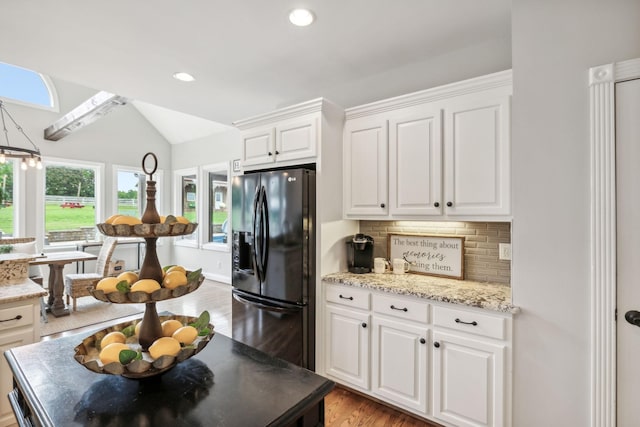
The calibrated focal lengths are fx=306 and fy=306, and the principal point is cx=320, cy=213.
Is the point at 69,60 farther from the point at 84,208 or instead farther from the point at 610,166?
the point at 84,208

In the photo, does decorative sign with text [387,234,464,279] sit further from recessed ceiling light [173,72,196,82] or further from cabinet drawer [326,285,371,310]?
recessed ceiling light [173,72,196,82]

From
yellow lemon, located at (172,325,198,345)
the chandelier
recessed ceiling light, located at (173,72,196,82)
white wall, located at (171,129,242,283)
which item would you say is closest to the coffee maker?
yellow lemon, located at (172,325,198,345)

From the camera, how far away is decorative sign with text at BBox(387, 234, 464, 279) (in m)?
2.38

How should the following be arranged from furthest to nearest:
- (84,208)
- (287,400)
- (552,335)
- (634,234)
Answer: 1. (84,208)
2. (552,335)
3. (634,234)
4. (287,400)

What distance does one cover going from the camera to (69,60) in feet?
8.18

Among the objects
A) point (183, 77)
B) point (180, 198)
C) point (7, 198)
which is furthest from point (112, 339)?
point (180, 198)

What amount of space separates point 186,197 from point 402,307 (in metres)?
6.15

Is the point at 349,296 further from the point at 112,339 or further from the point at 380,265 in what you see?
the point at 112,339

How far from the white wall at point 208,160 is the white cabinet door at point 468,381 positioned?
4.54 m

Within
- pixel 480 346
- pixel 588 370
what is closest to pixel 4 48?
pixel 480 346

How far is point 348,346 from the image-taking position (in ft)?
7.71

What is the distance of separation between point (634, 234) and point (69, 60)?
3.91 meters

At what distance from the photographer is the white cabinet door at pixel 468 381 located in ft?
5.75

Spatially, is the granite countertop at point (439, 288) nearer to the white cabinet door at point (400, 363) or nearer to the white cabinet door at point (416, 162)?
the white cabinet door at point (400, 363)
